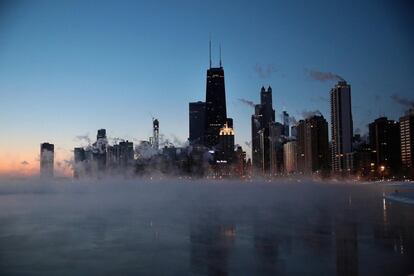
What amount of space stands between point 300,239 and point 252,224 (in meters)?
6.84

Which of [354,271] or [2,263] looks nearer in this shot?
[354,271]

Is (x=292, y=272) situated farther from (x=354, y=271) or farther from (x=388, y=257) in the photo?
(x=388, y=257)

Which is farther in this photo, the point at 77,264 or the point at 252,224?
the point at 252,224

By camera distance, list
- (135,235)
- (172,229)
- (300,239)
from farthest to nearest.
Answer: (172,229) < (135,235) < (300,239)

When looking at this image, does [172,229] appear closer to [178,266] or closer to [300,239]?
[300,239]

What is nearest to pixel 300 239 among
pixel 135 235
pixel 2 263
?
pixel 135 235

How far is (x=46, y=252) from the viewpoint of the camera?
18547 millimetres

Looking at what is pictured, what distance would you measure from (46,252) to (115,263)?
14.2ft

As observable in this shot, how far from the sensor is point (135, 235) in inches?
912

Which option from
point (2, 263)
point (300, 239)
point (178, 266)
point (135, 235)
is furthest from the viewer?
point (135, 235)

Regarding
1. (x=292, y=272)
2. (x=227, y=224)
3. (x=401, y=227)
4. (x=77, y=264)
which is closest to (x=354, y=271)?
(x=292, y=272)

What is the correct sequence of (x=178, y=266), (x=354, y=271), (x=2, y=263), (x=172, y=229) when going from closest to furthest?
1. (x=354, y=271)
2. (x=178, y=266)
3. (x=2, y=263)
4. (x=172, y=229)

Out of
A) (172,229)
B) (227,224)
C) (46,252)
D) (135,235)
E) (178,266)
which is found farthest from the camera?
(227,224)

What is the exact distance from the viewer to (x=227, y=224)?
27.3m
